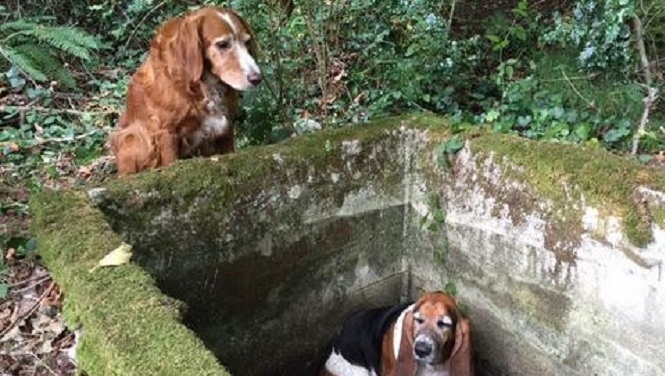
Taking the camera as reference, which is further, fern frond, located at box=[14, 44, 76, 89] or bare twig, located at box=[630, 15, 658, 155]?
bare twig, located at box=[630, 15, 658, 155]

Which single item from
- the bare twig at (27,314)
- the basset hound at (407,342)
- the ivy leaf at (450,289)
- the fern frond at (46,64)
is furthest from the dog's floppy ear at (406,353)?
the fern frond at (46,64)

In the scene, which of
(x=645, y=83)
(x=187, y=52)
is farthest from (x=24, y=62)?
(x=645, y=83)

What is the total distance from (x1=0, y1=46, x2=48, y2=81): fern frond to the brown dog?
980 millimetres

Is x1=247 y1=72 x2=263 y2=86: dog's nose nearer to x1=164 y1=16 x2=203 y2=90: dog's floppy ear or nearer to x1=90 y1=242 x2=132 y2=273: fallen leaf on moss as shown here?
x1=164 y1=16 x2=203 y2=90: dog's floppy ear

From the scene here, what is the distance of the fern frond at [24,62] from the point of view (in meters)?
3.28

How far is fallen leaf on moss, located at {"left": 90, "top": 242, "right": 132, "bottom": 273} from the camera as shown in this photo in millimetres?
2896

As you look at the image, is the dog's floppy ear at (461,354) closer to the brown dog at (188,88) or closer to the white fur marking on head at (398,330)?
the white fur marking on head at (398,330)

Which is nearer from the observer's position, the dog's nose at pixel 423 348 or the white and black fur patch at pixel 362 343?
the dog's nose at pixel 423 348

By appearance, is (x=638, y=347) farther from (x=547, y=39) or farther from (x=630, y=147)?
(x=547, y=39)

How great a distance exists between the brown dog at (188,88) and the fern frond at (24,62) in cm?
98

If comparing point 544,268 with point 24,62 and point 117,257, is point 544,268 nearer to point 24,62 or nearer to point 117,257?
point 117,257

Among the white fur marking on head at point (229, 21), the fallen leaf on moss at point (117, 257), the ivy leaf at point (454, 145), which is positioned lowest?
the ivy leaf at point (454, 145)

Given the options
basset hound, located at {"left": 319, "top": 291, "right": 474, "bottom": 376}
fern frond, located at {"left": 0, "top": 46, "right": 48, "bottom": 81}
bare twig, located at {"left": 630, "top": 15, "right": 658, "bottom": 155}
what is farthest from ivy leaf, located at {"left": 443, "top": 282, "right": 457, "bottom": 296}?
fern frond, located at {"left": 0, "top": 46, "right": 48, "bottom": 81}

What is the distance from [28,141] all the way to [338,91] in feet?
8.24
